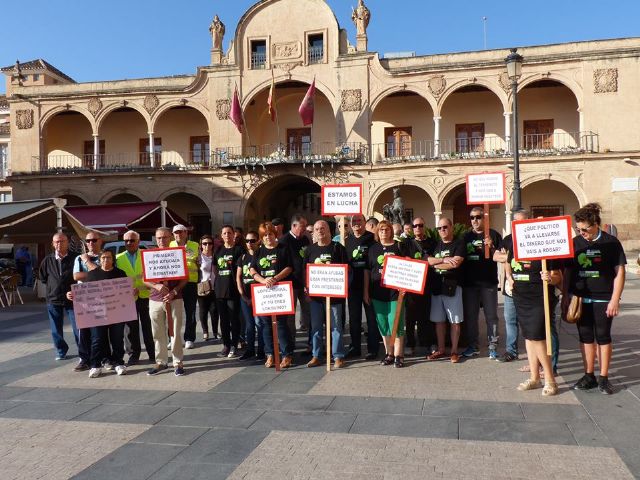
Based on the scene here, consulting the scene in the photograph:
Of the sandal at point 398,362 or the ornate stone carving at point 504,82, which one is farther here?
the ornate stone carving at point 504,82

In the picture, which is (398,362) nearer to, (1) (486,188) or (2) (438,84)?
(1) (486,188)

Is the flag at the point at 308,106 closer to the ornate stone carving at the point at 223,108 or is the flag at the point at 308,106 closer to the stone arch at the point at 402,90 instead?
the stone arch at the point at 402,90

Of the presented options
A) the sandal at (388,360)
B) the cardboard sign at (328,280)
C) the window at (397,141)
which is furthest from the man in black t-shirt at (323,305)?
the window at (397,141)

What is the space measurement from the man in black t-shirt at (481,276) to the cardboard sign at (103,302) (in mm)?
4429

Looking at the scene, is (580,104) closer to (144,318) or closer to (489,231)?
(489,231)

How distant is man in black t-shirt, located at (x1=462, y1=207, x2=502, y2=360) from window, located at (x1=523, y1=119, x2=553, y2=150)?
746 inches

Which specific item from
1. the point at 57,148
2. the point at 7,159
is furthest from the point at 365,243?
the point at 7,159

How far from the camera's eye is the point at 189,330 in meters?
8.11

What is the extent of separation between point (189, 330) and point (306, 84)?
65.0 ft

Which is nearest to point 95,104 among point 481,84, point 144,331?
point 481,84

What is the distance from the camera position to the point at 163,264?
6.60 meters

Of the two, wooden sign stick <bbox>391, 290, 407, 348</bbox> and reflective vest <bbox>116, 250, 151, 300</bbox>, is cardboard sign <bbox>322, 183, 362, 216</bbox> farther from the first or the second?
reflective vest <bbox>116, 250, 151, 300</bbox>

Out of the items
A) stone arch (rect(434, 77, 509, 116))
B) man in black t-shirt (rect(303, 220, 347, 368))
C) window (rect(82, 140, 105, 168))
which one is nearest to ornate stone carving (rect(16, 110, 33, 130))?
window (rect(82, 140, 105, 168))

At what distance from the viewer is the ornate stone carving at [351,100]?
2406 cm
